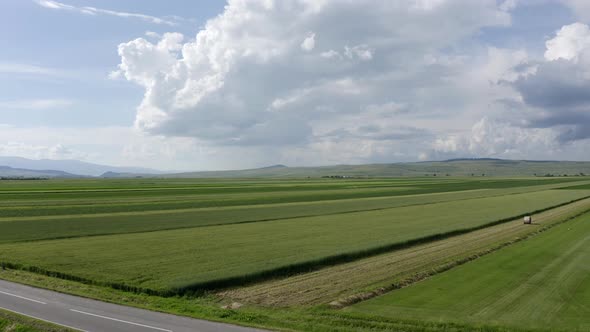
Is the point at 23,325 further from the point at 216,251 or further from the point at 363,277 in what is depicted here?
the point at 363,277

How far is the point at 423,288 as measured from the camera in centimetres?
2652

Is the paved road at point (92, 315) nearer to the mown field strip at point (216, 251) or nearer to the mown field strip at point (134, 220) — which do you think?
the mown field strip at point (216, 251)

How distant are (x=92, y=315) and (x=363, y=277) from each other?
1563 centimetres

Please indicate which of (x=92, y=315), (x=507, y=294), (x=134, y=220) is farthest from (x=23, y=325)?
(x=134, y=220)

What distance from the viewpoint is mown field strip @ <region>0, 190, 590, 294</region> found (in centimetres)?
2920

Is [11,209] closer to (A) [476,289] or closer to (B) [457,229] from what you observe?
(B) [457,229]

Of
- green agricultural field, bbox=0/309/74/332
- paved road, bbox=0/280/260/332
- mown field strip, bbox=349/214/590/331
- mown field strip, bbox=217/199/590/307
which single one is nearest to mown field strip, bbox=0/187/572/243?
paved road, bbox=0/280/260/332

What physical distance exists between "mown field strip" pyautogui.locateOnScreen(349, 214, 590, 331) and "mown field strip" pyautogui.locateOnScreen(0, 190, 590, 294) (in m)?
8.74

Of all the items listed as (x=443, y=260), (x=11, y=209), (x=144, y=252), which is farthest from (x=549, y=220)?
(x=11, y=209)

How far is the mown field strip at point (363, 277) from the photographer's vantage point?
82.3 feet

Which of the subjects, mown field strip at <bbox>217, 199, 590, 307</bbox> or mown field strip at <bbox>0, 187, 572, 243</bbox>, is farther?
mown field strip at <bbox>0, 187, 572, 243</bbox>

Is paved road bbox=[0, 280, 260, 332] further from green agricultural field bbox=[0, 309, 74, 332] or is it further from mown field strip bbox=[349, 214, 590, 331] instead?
mown field strip bbox=[349, 214, 590, 331]

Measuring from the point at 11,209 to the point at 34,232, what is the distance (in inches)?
1097

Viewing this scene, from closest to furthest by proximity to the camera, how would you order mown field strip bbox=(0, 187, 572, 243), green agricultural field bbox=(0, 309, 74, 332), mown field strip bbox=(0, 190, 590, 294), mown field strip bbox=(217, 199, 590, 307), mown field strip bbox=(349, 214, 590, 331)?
green agricultural field bbox=(0, 309, 74, 332) < mown field strip bbox=(349, 214, 590, 331) < mown field strip bbox=(217, 199, 590, 307) < mown field strip bbox=(0, 190, 590, 294) < mown field strip bbox=(0, 187, 572, 243)
